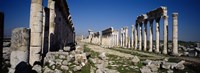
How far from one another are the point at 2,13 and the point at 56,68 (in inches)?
253

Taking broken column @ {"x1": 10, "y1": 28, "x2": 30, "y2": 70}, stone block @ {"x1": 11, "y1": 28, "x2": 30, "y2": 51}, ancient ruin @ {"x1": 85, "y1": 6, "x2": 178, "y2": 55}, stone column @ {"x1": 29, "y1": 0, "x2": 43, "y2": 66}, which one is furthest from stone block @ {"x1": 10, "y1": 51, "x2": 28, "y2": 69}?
ancient ruin @ {"x1": 85, "y1": 6, "x2": 178, "y2": 55}

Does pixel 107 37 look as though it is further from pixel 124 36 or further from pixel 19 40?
pixel 19 40

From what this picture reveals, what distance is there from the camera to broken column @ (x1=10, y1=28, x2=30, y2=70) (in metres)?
11.8

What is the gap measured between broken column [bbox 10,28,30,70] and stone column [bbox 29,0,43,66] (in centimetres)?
243

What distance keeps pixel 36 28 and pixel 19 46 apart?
339cm

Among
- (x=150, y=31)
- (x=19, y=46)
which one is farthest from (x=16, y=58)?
(x=150, y=31)

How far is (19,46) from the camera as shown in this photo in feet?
39.8

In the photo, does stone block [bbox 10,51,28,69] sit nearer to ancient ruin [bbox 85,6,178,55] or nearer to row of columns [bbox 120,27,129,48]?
ancient ruin [bbox 85,6,178,55]

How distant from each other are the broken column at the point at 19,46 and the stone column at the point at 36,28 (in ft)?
7.97

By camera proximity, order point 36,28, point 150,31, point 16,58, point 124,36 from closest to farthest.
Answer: point 16,58 → point 36,28 → point 150,31 → point 124,36

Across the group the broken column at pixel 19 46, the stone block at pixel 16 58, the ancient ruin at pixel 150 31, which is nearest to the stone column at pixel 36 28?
the broken column at pixel 19 46

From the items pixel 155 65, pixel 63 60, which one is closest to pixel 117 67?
pixel 155 65

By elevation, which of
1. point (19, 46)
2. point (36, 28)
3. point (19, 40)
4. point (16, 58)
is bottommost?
point (16, 58)

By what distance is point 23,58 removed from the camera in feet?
39.0
